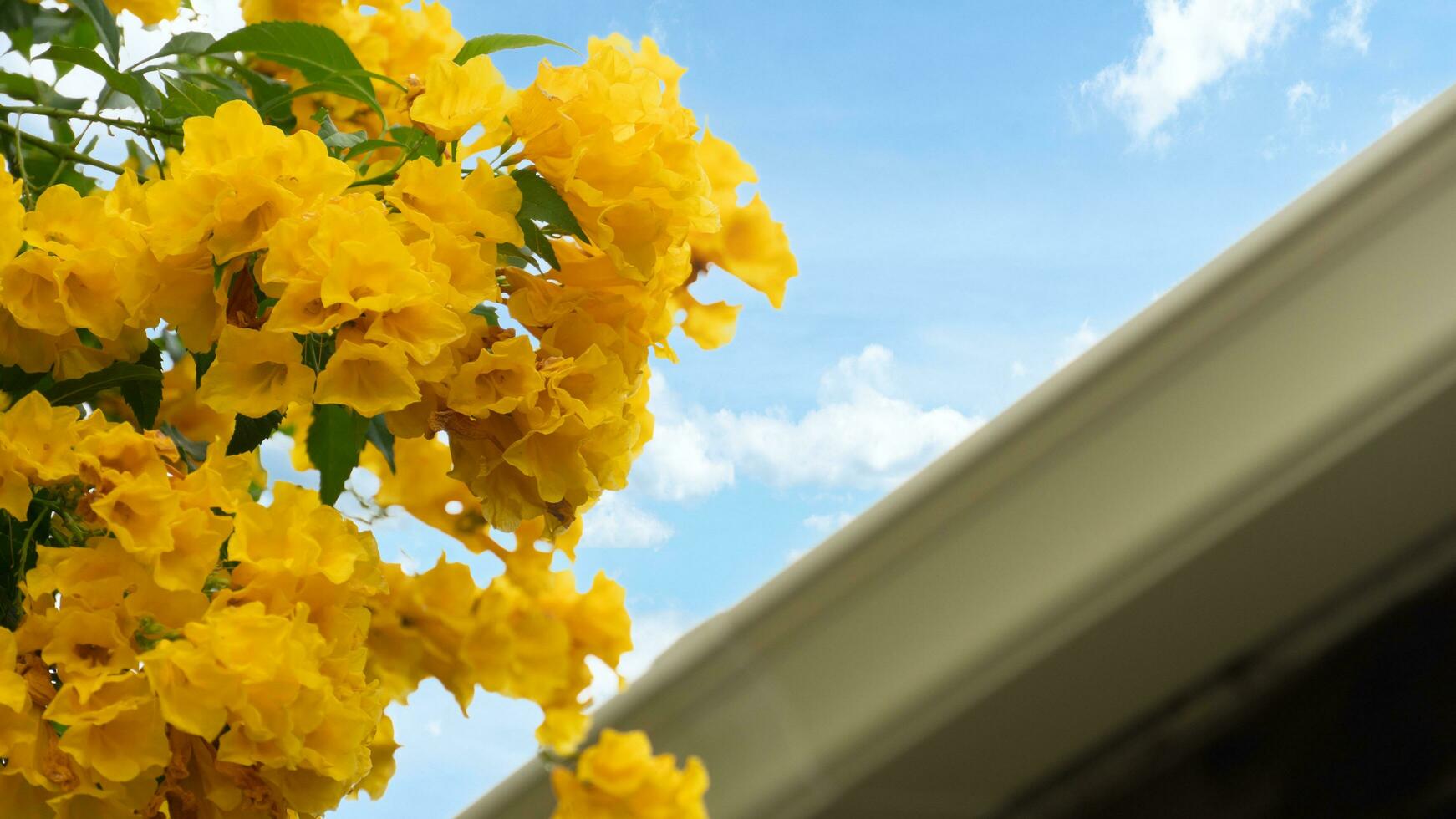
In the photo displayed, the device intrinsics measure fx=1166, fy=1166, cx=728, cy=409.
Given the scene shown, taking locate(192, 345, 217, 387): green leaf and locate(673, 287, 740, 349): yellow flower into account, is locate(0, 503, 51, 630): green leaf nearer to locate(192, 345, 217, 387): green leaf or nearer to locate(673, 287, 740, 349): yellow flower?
locate(192, 345, 217, 387): green leaf

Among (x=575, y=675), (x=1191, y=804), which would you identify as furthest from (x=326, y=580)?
(x=1191, y=804)

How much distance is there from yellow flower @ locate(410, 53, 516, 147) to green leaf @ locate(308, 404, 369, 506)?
0.17m

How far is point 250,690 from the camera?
0.39 metres

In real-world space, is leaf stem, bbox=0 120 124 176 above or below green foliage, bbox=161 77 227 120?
above

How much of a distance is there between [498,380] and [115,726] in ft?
0.59


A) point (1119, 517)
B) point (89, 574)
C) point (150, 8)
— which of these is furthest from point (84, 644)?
point (1119, 517)

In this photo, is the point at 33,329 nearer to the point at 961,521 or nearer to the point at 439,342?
the point at 439,342

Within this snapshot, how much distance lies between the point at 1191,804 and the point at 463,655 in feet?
2.37

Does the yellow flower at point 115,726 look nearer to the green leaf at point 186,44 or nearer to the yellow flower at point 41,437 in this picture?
the yellow flower at point 41,437

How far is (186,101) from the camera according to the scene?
0.49 meters

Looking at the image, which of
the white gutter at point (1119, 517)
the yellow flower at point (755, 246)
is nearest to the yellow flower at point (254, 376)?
the yellow flower at point (755, 246)

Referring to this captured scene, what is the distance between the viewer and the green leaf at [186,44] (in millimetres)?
589

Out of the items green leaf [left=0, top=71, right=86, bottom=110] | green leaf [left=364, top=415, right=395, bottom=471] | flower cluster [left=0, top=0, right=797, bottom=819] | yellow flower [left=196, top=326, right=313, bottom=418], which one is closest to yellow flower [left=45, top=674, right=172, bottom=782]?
flower cluster [left=0, top=0, right=797, bottom=819]

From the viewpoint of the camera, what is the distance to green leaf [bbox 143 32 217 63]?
59 cm
